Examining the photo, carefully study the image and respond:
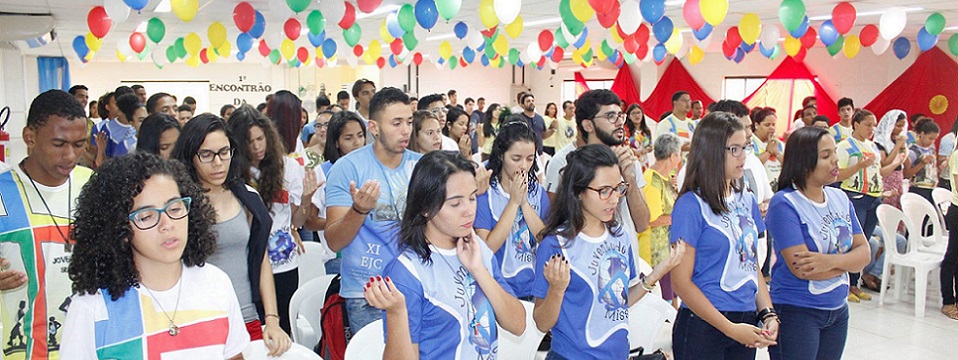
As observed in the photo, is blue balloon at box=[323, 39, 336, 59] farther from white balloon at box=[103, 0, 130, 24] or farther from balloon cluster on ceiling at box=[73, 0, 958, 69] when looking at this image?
white balloon at box=[103, 0, 130, 24]

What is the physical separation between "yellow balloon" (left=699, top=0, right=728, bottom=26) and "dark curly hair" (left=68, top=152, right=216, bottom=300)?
5666 mm

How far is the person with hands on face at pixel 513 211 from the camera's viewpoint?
2.91m

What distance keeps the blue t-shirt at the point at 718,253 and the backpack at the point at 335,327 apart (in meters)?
1.21

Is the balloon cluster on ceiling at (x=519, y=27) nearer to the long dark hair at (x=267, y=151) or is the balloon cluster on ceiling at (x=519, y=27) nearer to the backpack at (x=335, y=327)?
the long dark hair at (x=267, y=151)

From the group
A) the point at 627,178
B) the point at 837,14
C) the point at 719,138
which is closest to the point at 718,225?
the point at 719,138

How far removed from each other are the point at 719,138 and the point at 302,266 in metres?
2.13

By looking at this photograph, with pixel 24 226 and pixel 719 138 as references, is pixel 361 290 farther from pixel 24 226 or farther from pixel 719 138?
pixel 719 138

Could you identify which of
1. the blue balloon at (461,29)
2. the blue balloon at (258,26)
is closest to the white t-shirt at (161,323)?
the blue balloon at (258,26)

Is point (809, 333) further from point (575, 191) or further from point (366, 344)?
point (366, 344)

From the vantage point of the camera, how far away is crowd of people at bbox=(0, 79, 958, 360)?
1700 millimetres

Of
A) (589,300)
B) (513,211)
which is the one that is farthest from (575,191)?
(513,211)

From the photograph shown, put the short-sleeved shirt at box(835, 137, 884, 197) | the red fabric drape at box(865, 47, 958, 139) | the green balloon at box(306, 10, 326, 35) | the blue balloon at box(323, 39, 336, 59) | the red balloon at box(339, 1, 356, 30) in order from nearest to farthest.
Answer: the short-sleeved shirt at box(835, 137, 884, 197), the red balloon at box(339, 1, 356, 30), the green balloon at box(306, 10, 326, 35), the blue balloon at box(323, 39, 336, 59), the red fabric drape at box(865, 47, 958, 139)

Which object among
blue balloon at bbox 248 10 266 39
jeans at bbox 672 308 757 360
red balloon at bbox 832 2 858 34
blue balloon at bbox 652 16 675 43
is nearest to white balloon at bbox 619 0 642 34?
blue balloon at bbox 652 16 675 43

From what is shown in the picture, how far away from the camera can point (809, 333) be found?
2.66 meters
